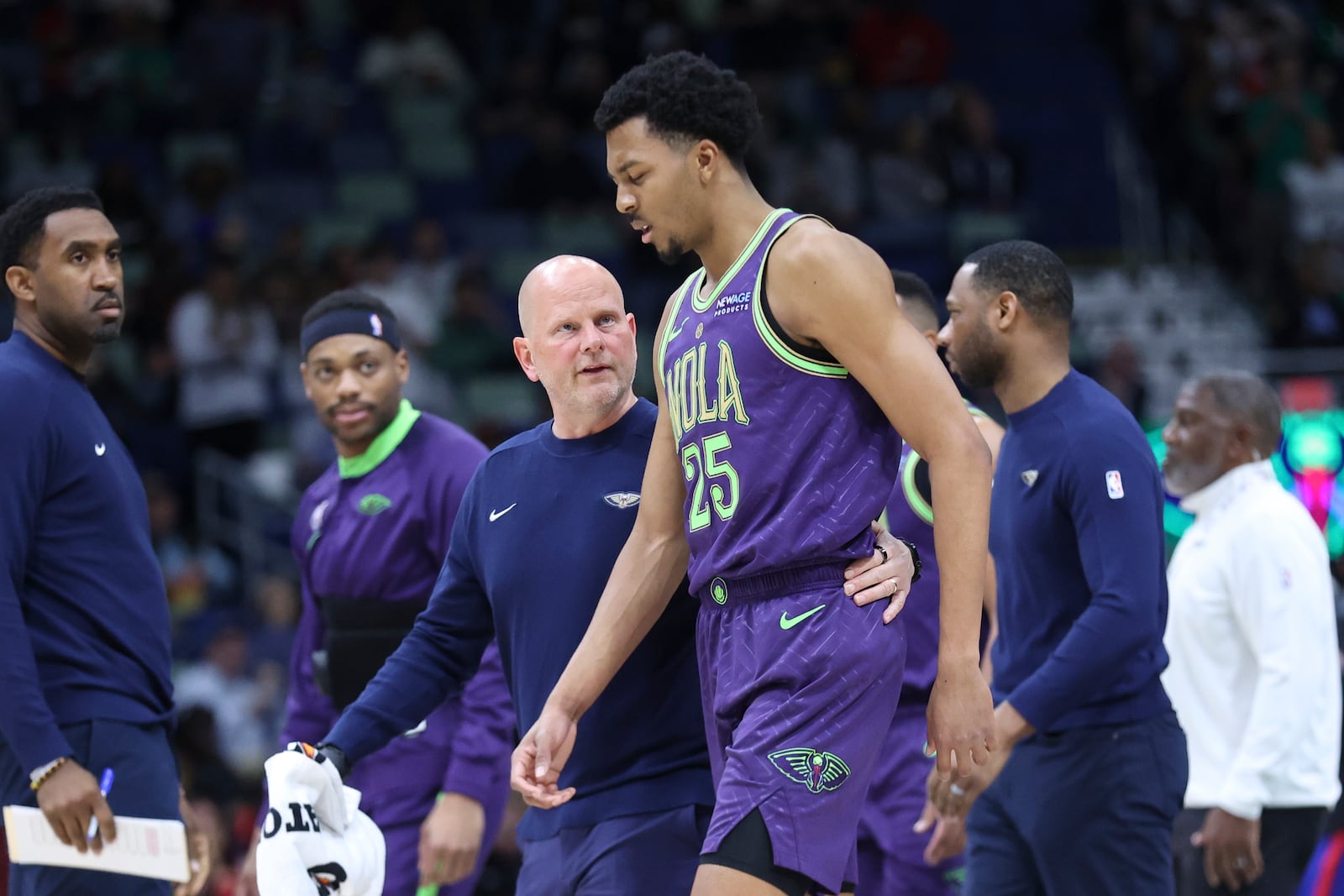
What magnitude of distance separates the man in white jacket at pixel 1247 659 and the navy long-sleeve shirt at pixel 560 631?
2.29m

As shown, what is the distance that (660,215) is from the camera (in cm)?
388

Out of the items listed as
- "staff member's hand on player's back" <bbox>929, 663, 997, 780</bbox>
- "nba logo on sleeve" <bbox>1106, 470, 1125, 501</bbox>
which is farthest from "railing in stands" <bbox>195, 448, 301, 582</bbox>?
"staff member's hand on player's back" <bbox>929, 663, 997, 780</bbox>

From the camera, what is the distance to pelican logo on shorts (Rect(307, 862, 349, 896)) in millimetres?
4051

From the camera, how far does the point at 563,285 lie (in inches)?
173

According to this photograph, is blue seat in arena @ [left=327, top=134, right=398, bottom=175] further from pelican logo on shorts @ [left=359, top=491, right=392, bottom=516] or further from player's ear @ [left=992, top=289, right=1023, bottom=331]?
player's ear @ [left=992, top=289, right=1023, bottom=331]

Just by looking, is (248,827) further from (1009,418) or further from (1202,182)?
(1202,182)

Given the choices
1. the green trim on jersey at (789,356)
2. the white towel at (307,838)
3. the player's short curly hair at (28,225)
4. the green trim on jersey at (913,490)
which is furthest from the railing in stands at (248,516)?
the green trim on jersey at (789,356)

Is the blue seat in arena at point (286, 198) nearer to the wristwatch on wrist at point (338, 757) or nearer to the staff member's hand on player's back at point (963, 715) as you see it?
the wristwatch on wrist at point (338, 757)

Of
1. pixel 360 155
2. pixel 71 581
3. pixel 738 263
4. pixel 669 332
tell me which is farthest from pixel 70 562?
pixel 360 155

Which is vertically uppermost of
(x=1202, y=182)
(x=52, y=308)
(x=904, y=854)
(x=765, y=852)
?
(x=1202, y=182)

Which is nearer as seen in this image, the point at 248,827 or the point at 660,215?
the point at 660,215

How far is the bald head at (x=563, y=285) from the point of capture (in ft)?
14.4

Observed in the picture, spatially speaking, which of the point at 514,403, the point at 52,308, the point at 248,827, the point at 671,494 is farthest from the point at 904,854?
the point at 514,403

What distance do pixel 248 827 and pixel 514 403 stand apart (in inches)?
172
